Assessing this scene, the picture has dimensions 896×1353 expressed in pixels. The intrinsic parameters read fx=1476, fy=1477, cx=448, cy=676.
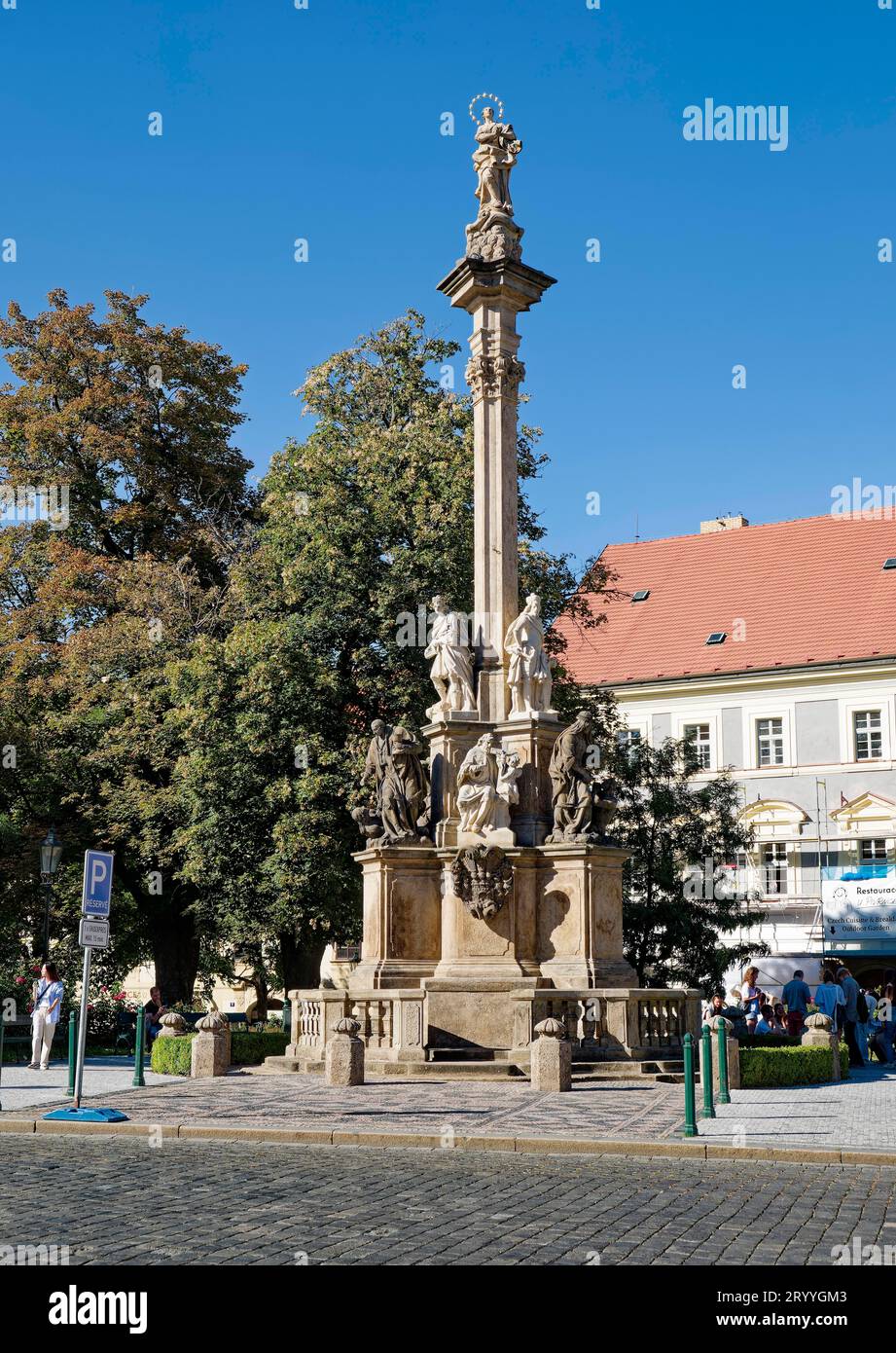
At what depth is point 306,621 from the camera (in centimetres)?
2798

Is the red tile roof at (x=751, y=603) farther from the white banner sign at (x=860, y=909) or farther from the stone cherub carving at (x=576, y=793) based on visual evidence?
the stone cherub carving at (x=576, y=793)

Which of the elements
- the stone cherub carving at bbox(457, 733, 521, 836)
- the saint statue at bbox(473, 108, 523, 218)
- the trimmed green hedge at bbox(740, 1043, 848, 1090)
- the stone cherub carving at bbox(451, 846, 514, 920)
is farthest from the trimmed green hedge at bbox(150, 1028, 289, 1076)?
the saint statue at bbox(473, 108, 523, 218)

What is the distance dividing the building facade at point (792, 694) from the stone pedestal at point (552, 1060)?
27.5m

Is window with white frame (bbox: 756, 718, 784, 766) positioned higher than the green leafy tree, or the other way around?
window with white frame (bbox: 756, 718, 784, 766)

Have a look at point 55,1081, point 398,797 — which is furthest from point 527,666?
point 55,1081

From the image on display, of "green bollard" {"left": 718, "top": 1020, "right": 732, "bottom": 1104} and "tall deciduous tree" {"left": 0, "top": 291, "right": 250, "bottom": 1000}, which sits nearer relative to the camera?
"green bollard" {"left": 718, "top": 1020, "right": 732, "bottom": 1104}

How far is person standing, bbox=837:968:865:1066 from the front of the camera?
78.8 feet

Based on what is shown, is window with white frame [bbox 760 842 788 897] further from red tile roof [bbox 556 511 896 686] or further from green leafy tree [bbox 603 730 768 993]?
green leafy tree [bbox 603 730 768 993]

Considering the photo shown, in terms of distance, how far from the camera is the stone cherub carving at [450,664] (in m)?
21.3

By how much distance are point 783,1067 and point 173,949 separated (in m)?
18.7

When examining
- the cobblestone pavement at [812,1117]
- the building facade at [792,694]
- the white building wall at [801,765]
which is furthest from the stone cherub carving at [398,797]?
the white building wall at [801,765]

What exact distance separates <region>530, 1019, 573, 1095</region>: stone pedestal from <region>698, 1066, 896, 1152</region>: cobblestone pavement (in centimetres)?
170

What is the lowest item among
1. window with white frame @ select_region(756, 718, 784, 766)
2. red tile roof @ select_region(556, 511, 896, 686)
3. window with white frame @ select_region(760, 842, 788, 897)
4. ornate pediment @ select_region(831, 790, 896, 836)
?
window with white frame @ select_region(760, 842, 788, 897)
